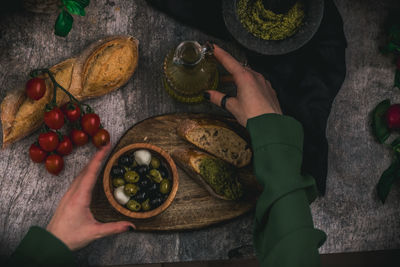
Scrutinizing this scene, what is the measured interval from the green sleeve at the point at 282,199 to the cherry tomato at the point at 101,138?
0.39m

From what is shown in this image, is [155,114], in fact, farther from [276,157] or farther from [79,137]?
[276,157]

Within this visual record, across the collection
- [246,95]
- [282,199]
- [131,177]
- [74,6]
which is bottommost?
[131,177]

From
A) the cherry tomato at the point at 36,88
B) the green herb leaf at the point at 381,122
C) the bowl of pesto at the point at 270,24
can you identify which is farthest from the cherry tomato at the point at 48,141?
the green herb leaf at the point at 381,122

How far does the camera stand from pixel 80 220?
0.82m

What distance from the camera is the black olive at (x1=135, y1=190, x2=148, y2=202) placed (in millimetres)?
854

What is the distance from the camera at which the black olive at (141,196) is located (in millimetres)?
854

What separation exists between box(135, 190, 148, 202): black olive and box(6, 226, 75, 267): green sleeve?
0.66ft

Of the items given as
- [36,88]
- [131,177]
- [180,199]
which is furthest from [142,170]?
[36,88]

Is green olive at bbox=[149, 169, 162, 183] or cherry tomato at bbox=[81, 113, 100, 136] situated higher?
cherry tomato at bbox=[81, 113, 100, 136]

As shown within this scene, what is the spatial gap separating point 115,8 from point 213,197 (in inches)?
24.5

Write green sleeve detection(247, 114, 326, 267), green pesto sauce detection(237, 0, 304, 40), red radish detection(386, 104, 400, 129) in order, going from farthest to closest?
1. red radish detection(386, 104, 400, 129)
2. green pesto sauce detection(237, 0, 304, 40)
3. green sleeve detection(247, 114, 326, 267)

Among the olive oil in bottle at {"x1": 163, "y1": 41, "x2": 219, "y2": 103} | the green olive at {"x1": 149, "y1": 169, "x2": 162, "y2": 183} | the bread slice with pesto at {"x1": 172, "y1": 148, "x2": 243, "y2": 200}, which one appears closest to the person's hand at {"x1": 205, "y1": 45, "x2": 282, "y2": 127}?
the olive oil in bottle at {"x1": 163, "y1": 41, "x2": 219, "y2": 103}

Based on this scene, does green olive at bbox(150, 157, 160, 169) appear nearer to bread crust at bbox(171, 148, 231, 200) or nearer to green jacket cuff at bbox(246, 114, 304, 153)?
bread crust at bbox(171, 148, 231, 200)

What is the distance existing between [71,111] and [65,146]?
10cm
